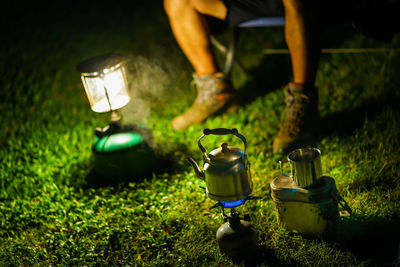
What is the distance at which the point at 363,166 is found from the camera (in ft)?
9.25

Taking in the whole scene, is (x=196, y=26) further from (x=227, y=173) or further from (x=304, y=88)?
(x=227, y=173)

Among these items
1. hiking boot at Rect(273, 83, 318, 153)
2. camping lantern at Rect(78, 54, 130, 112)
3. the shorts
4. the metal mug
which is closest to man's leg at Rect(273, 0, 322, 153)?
hiking boot at Rect(273, 83, 318, 153)

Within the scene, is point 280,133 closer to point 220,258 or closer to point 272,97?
point 272,97

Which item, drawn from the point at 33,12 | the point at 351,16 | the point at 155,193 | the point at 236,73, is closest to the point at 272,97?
the point at 236,73

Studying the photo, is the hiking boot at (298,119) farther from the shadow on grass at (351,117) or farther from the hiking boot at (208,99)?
the hiking boot at (208,99)

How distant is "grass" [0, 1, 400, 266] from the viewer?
7.74ft

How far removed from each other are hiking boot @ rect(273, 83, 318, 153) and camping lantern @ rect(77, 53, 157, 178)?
1.04 metres

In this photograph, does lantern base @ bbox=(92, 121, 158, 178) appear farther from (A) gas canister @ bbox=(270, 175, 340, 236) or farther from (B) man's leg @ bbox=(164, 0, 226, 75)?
(A) gas canister @ bbox=(270, 175, 340, 236)

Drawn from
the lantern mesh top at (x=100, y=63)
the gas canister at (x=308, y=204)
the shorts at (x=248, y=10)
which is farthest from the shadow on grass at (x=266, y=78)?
the gas canister at (x=308, y=204)

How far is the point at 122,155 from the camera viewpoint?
3.02 meters

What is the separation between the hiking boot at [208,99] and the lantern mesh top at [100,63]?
98 cm

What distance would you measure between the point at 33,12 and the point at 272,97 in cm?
568

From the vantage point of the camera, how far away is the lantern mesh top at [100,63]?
9.52ft

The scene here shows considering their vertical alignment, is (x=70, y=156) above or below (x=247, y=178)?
below
